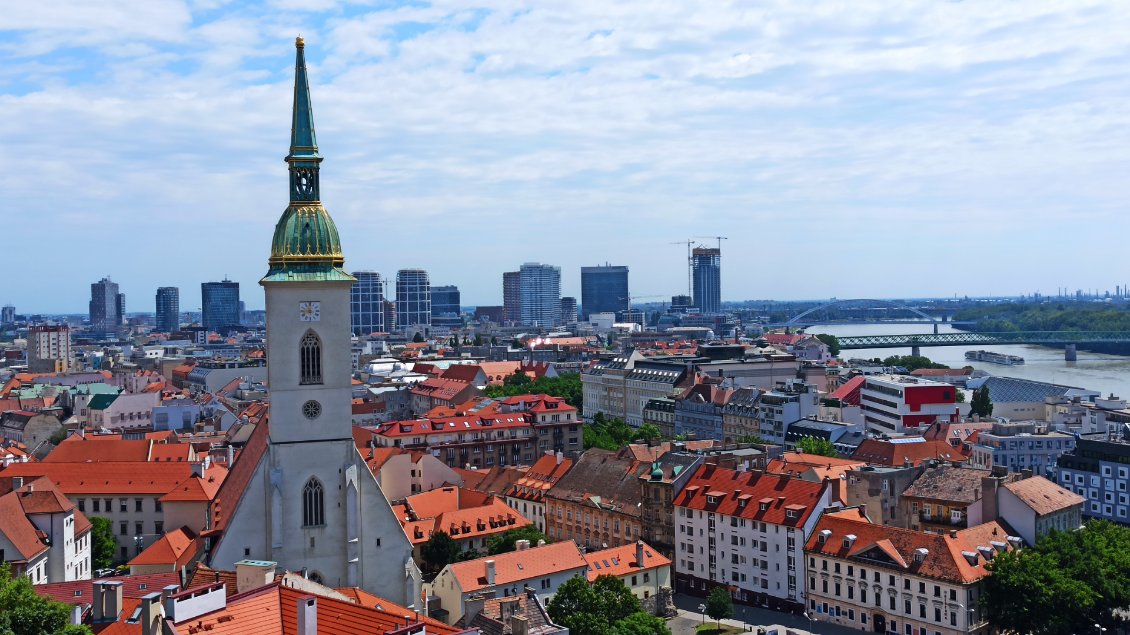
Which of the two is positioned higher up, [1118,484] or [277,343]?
[277,343]

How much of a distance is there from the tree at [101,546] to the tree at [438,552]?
18.9m

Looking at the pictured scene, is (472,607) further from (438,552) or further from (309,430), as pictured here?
(438,552)

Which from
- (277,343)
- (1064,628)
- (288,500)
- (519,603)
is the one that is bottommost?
(1064,628)

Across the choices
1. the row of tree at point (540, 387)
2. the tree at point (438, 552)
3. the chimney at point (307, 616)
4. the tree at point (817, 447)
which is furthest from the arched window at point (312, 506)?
the row of tree at point (540, 387)

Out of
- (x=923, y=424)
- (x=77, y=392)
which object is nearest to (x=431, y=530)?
(x=923, y=424)

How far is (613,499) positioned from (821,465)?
1723 centimetres

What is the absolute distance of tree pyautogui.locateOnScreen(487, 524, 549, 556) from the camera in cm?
7006

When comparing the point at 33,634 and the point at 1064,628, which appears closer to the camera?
the point at 33,634

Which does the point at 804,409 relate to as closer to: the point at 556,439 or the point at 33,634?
the point at 556,439

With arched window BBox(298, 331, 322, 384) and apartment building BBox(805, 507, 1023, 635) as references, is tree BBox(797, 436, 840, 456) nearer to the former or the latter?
apartment building BBox(805, 507, 1023, 635)

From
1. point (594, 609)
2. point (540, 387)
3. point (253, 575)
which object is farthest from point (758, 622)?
point (540, 387)

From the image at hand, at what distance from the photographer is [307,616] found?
28.6 meters

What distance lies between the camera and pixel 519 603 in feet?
146

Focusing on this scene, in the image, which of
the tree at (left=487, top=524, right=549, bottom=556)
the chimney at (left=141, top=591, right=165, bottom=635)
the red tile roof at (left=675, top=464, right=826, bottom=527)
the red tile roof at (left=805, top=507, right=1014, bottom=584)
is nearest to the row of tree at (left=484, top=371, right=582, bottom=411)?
the red tile roof at (left=675, top=464, right=826, bottom=527)
